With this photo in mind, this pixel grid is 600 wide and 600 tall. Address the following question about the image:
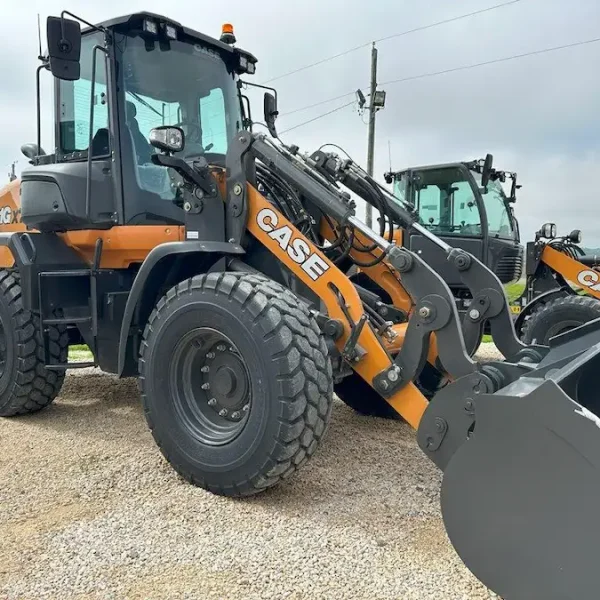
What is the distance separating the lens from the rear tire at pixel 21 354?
4500mm

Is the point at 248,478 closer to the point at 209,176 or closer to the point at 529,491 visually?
the point at 529,491

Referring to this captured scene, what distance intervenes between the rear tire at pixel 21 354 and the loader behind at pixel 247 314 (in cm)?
2

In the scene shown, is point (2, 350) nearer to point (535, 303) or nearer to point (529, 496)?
point (529, 496)

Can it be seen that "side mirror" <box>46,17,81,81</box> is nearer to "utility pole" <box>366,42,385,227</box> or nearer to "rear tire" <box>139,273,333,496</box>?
"rear tire" <box>139,273,333,496</box>

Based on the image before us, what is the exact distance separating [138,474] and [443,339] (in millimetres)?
1824

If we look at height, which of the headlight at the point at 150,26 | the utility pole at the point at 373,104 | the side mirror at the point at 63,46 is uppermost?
the utility pole at the point at 373,104

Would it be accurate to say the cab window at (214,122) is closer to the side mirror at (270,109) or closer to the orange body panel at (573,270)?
the side mirror at (270,109)

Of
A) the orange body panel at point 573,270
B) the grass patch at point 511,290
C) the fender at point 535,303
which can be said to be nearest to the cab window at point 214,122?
the fender at point 535,303

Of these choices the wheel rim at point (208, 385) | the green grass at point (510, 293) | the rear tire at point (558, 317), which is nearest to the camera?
the wheel rim at point (208, 385)

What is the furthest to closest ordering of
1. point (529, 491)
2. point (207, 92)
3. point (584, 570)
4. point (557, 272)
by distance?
point (557, 272), point (207, 92), point (529, 491), point (584, 570)

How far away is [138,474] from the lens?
3473 mm

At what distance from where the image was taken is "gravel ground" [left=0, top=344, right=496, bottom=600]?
2.39 meters

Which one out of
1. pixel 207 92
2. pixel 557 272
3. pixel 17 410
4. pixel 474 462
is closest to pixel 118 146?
pixel 207 92

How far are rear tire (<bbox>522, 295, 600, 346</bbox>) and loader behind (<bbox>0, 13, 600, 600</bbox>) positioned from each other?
9.66 feet
